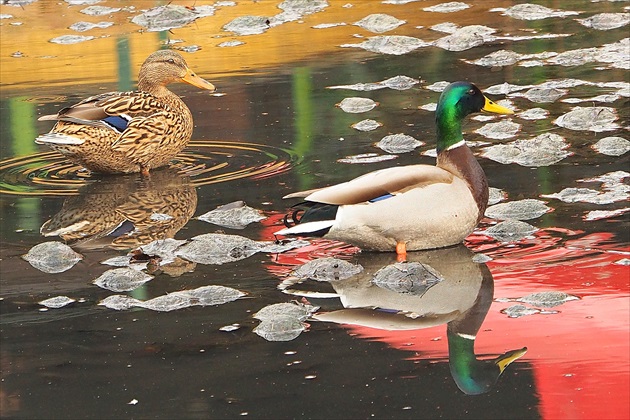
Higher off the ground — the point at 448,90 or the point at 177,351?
→ the point at 448,90

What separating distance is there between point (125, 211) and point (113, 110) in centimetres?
110

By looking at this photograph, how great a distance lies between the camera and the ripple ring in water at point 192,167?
8.91 m

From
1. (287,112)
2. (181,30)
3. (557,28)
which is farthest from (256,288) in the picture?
(181,30)

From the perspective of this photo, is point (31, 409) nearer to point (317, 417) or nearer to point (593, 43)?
point (317, 417)

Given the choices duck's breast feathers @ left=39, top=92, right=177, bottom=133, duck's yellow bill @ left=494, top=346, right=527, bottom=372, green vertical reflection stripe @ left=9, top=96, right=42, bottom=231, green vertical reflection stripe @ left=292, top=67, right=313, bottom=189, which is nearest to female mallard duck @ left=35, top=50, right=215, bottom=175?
duck's breast feathers @ left=39, top=92, right=177, bottom=133

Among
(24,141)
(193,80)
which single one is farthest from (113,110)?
(24,141)

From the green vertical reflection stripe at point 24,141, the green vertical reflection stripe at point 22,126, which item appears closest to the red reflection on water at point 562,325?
the green vertical reflection stripe at point 24,141

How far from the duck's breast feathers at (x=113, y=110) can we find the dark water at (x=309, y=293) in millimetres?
392

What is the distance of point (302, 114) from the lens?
34.6 feet

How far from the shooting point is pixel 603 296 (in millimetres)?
6219

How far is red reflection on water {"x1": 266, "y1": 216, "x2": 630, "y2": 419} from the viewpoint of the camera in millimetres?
5188

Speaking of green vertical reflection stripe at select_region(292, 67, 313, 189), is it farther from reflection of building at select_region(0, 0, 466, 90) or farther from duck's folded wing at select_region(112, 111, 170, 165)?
duck's folded wing at select_region(112, 111, 170, 165)

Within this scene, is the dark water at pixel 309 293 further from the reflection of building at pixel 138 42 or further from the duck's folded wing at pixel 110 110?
the reflection of building at pixel 138 42

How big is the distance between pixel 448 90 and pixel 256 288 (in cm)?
159
